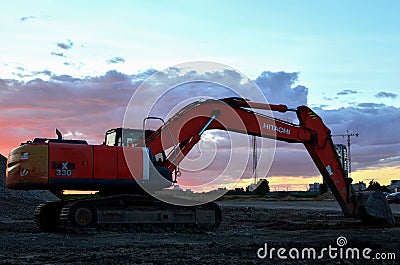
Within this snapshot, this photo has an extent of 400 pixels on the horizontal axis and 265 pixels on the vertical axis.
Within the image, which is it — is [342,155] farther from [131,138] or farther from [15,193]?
[131,138]

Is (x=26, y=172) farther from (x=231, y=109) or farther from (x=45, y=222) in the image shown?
(x=231, y=109)

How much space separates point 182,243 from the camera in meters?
15.2

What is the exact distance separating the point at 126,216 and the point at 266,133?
19.9ft

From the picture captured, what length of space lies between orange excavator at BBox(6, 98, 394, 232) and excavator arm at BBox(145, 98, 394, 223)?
0.03 m

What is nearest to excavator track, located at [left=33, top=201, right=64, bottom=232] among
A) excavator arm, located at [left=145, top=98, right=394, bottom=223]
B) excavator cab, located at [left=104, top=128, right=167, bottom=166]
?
excavator cab, located at [left=104, top=128, right=167, bottom=166]

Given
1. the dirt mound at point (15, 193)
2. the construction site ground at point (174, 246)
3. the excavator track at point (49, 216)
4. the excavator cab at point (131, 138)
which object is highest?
the excavator cab at point (131, 138)

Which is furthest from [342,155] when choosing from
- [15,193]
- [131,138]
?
[131,138]

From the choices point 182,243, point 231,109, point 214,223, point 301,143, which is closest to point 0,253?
point 182,243

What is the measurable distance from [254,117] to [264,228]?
385cm

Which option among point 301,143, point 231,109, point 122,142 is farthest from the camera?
point 301,143

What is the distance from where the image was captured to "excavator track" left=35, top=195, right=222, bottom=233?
58.0ft

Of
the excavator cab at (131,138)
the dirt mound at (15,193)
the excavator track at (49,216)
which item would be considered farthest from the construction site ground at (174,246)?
the dirt mound at (15,193)

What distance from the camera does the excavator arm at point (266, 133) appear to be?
19.1 meters

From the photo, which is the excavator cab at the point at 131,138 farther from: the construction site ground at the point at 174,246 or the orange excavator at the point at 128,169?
the construction site ground at the point at 174,246
